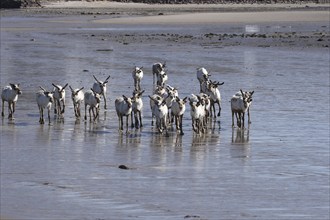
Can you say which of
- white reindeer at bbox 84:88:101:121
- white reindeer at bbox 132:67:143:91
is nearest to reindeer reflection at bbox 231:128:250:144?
white reindeer at bbox 84:88:101:121

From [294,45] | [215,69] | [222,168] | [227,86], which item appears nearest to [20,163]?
[222,168]

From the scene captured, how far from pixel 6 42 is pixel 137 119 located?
32.0 meters

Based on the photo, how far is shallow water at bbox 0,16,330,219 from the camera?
16469mm

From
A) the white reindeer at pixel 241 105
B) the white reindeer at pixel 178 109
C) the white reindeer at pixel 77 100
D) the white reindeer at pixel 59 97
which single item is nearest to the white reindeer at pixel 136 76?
the white reindeer at pixel 59 97

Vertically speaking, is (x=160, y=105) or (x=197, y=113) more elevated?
(x=160, y=105)

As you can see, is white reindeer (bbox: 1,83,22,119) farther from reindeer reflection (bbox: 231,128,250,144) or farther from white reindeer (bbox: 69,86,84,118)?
reindeer reflection (bbox: 231,128,250,144)

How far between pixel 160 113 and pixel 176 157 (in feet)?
10.8

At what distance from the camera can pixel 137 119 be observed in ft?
84.6

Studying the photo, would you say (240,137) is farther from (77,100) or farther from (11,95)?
(11,95)

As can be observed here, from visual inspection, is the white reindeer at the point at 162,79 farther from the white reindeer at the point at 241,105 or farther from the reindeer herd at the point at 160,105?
the white reindeer at the point at 241,105

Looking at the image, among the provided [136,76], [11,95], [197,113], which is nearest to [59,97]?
[11,95]

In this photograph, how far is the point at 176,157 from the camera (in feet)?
70.3

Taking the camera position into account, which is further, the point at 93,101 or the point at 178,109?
the point at 93,101

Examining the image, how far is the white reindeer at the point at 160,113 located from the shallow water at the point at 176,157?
0.25 m
